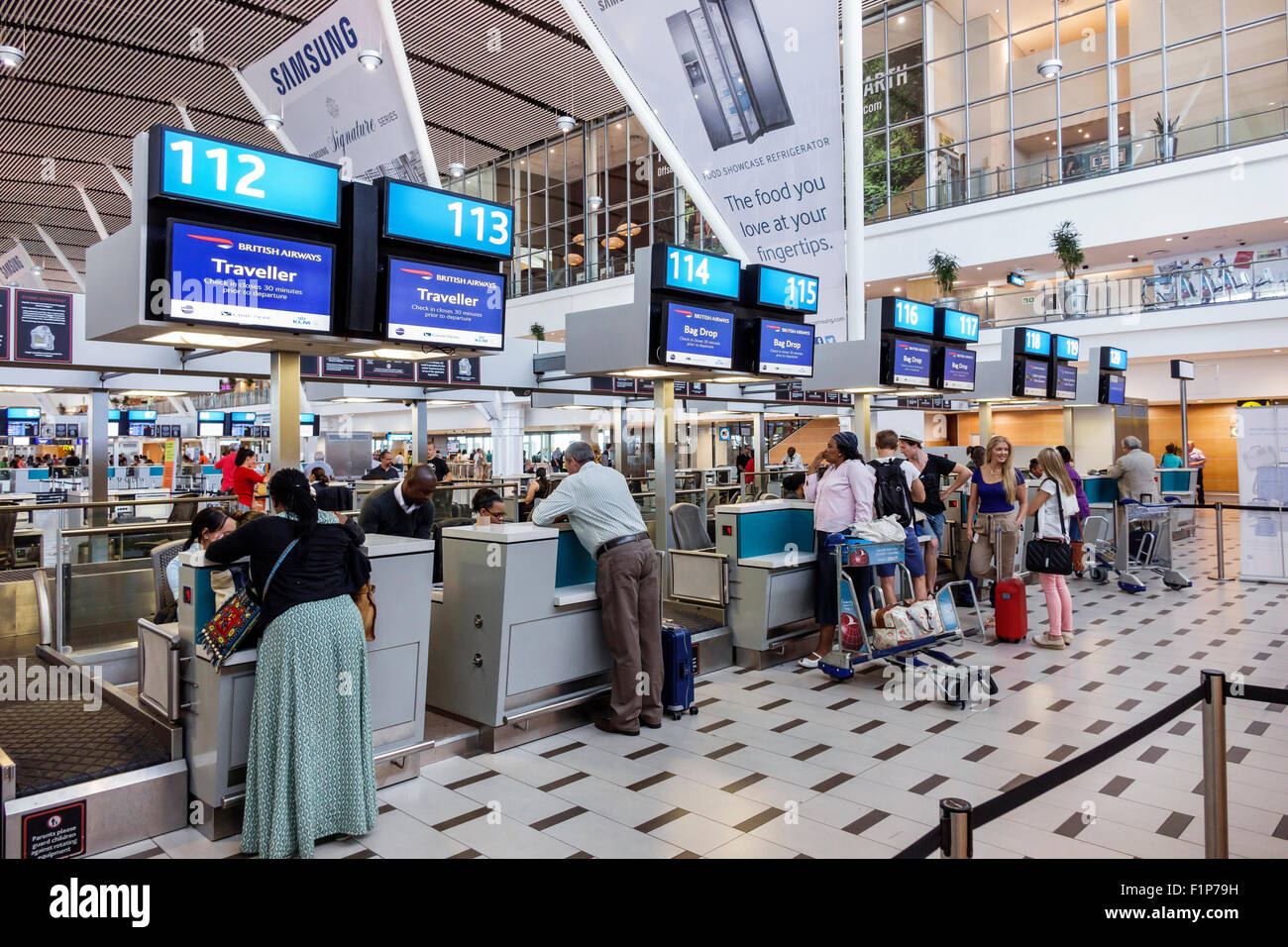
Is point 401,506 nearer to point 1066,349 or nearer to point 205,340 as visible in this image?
point 205,340

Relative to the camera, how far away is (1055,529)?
6.98m

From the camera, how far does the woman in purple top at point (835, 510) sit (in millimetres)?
6176

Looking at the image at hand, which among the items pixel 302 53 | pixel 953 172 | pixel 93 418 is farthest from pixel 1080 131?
pixel 93 418

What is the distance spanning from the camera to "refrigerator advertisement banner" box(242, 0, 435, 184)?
10.1 m

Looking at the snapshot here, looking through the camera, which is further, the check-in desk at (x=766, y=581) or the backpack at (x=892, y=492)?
the backpack at (x=892, y=492)

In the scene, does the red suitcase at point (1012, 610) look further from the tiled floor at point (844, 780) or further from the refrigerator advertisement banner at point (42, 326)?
the refrigerator advertisement banner at point (42, 326)

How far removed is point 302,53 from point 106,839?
10894 millimetres

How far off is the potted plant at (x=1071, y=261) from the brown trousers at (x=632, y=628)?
17882 mm

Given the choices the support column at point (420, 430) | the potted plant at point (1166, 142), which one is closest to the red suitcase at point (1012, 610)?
the support column at point (420, 430)

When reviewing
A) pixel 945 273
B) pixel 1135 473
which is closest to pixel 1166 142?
pixel 945 273

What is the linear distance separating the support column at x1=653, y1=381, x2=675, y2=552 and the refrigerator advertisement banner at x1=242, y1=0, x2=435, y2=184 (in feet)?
16.2

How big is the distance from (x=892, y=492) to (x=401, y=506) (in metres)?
3.96

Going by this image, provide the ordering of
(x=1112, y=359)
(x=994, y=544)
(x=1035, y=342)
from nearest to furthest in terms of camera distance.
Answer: (x=994, y=544) → (x=1035, y=342) → (x=1112, y=359)

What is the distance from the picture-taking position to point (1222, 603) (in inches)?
338
